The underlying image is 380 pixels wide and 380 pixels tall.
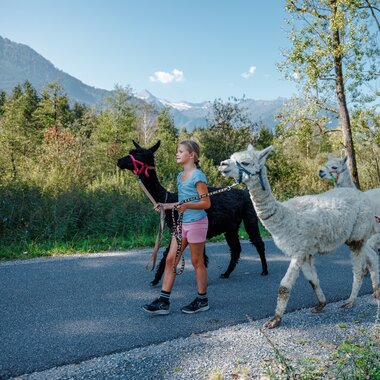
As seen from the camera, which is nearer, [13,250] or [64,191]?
[13,250]

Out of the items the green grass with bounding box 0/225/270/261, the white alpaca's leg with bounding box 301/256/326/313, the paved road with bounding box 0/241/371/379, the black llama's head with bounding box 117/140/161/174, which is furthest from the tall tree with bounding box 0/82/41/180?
the white alpaca's leg with bounding box 301/256/326/313

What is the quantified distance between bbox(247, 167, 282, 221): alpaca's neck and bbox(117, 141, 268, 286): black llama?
149 cm

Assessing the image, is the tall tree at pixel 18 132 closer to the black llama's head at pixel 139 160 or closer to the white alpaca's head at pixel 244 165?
the black llama's head at pixel 139 160

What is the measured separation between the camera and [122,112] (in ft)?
145

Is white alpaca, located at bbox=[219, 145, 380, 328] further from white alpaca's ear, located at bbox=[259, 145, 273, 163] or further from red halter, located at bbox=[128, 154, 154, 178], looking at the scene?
red halter, located at bbox=[128, 154, 154, 178]

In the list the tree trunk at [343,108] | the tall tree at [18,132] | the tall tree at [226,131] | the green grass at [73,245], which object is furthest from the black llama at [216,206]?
the tall tree at [226,131]

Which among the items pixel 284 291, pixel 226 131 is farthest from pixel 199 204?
pixel 226 131

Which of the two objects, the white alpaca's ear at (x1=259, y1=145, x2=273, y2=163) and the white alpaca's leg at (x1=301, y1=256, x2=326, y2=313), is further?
the white alpaca's leg at (x1=301, y1=256, x2=326, y2=313)

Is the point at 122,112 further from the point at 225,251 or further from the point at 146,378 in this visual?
the point at 146,378

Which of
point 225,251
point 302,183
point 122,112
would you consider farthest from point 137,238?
point 122,112

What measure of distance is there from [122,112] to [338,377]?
43098 millimetres

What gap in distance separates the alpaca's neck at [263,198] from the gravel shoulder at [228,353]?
113 centimetres

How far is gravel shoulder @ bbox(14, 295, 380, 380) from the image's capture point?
3.18 meters

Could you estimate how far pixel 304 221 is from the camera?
4359 millimetres
